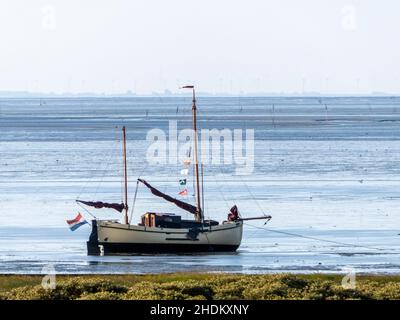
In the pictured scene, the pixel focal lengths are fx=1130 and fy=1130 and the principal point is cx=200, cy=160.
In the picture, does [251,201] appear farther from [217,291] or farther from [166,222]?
[217,291]

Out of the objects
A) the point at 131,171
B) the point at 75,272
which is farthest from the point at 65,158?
the point at 75,272

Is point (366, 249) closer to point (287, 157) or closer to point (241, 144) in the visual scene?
point (287, 157)

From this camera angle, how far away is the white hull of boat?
4794 centimetres

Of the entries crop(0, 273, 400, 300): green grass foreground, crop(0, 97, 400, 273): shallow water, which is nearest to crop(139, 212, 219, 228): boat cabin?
crop(0, 97, 400, 273): shallow water

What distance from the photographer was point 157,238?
48.2m

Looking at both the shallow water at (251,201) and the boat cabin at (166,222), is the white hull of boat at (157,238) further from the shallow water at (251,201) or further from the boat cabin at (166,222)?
the shallow water at (251,201)

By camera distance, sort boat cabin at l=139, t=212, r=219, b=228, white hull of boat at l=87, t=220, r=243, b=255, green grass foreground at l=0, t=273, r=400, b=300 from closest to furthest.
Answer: green grass foreground at l=0, t=273, r=400, b=300, white hull of boat at l=87, t=220, r=243, b=255, boat cabin at l=139, t=212, r=219, b=228

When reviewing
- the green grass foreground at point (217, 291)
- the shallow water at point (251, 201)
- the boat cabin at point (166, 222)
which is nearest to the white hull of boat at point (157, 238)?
the boat cabin at point (166, 222)

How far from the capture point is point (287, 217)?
5600 centimetres

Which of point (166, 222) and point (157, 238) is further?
point (166, 222)

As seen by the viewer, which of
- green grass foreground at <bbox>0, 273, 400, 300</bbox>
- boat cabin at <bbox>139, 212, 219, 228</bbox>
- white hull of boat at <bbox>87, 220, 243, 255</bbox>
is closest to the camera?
green grass foreground at <bbox>0, 273, 400, 300</bbox>

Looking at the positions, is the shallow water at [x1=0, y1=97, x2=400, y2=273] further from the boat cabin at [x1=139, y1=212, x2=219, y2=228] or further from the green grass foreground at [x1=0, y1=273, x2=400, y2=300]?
the green grass foreground at [x1=0, y1=273, x2=400, y2=300]

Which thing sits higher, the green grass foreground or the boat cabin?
the boat cabin

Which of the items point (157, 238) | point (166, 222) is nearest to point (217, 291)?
point (157, 238)
